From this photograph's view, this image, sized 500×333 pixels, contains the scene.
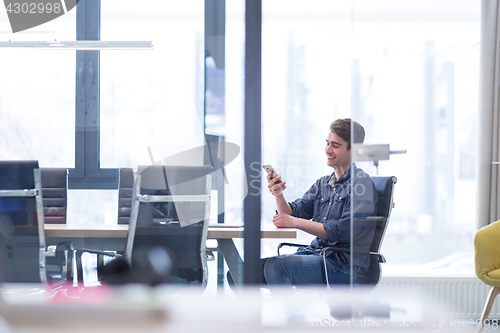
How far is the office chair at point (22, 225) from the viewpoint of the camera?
232 centimetres

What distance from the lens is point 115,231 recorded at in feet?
8.07

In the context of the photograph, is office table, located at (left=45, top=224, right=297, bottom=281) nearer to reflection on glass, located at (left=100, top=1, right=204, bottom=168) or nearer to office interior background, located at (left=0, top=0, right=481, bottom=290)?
office interior background, located at (left=0, top=0, right=481, bottom=290)

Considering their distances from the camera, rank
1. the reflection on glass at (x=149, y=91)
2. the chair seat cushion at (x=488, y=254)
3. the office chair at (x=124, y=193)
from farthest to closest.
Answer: the reflection on glass at (x=149, y=91) → the office chair at (x=124, y=193) → the chair seat cushion at (x=488, y=254)

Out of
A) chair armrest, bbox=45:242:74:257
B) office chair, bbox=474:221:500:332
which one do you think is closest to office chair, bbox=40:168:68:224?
chair armrest, bbox=45:242:74:257

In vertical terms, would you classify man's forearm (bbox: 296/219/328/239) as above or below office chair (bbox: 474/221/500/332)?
above

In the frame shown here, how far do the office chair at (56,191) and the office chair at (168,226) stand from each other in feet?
3.04

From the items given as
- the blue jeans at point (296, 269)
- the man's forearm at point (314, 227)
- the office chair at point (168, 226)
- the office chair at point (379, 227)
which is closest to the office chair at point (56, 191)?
the office chair at point (168, 226)

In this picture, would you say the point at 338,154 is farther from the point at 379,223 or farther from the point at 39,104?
the point at 39,104

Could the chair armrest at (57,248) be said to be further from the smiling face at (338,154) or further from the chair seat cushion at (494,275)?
the chair seat cushion at (494,275)

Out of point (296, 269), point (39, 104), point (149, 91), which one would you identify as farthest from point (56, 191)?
point (296, 269)

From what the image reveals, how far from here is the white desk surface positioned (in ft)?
7.69

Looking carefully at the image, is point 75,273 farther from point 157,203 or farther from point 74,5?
point 74,5

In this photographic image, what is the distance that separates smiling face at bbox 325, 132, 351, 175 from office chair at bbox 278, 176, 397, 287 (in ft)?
1.51

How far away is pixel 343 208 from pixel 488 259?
2.56 ft
